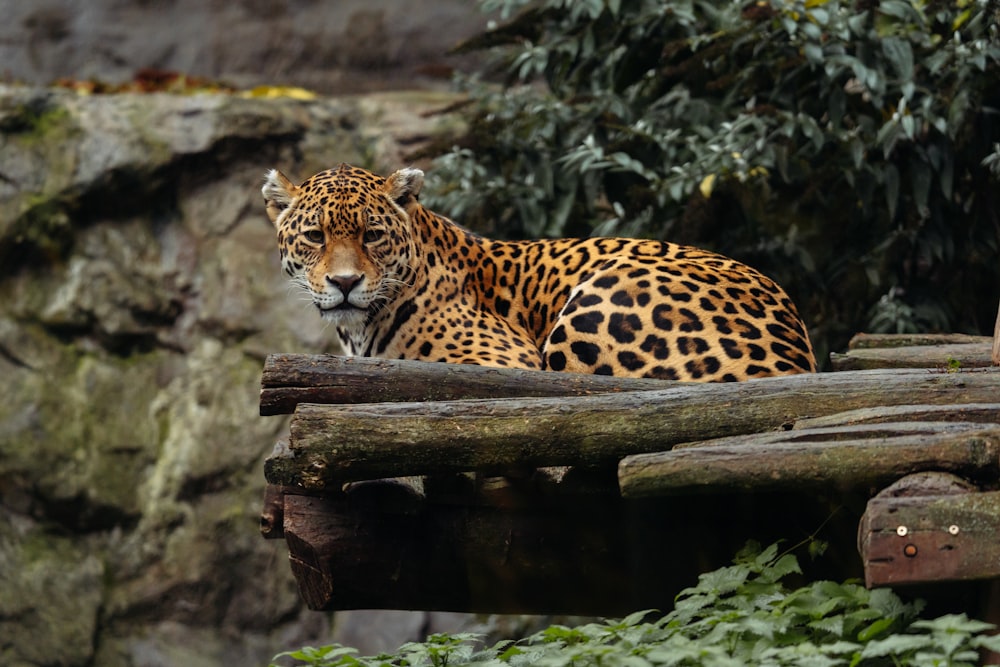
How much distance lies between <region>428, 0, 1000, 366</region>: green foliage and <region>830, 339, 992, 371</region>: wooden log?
88.8 inches

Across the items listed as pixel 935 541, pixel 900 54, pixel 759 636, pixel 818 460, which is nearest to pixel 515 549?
pixel 759 636

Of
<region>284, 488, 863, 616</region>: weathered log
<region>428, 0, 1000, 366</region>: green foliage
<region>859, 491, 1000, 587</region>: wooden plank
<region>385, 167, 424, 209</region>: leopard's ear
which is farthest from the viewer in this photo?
<region>428, 0, 1000, 366</region>: green foliage

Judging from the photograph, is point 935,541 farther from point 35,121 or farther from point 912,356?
point 35,121

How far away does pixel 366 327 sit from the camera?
7195 mm

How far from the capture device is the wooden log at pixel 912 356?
646cm

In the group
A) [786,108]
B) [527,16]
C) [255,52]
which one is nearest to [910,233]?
[786,108]

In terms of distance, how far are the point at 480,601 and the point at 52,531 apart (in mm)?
7899

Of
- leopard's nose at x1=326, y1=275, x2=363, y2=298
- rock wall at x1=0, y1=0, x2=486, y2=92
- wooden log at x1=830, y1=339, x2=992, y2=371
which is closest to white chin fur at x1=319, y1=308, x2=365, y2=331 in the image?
leopard's nose at x1=326, y1=275, x2=363, y2=298

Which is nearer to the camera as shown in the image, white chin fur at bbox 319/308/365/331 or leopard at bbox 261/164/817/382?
leopard at bbox 261/164/817/382

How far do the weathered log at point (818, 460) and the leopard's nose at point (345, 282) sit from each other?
9.58 feet

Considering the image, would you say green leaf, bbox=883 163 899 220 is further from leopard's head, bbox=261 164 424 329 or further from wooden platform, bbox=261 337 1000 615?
wooden platform, bbox=261 337 1000 615

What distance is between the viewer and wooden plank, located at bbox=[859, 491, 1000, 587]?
379cm

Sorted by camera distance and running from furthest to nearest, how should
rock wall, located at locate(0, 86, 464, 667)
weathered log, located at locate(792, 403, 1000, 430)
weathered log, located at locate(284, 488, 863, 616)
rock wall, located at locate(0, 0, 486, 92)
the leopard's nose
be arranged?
rock wall, located at locate(0, 0, 486, 92), rock wall, located at locate(0, 86, 464, 667), the leopard's nose, weathered log, located at locate(284, 488, 863, 616), weathered log, located at locate(792, 403, 1000, 430)

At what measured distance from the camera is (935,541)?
3.79 metres
